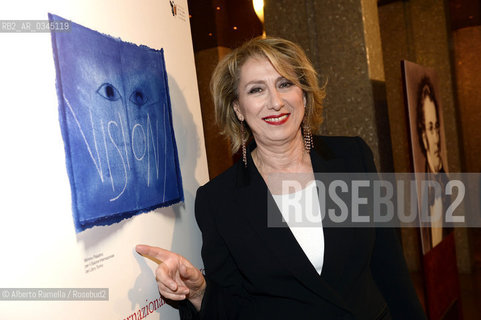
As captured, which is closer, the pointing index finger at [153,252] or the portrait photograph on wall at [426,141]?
the pointing index finger at [153,252]

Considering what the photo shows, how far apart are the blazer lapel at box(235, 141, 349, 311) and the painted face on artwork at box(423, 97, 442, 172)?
5.93 ft

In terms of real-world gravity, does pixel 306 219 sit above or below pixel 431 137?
below

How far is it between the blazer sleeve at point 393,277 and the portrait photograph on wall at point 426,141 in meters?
1.18

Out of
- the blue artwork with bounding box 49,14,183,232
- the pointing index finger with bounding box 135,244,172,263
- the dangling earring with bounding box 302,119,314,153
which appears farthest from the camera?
the dangling earring with bounding box 302,119,314,153

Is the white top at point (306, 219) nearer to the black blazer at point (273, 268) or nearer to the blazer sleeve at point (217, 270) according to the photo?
the black blazer at point (273, 268)

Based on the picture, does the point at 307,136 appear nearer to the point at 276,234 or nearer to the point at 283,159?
the point at 283,159

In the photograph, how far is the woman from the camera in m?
1.62

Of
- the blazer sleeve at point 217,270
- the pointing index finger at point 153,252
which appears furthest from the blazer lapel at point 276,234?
the pointing index finger at point 153,252

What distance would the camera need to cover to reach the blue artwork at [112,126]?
3.50 feet

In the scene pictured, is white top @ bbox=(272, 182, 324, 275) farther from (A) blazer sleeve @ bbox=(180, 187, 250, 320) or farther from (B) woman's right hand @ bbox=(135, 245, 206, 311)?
(B) woman's right hand @ bbox=(135, 245, 206, 311)

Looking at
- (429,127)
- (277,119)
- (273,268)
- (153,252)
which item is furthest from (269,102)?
(429,127)

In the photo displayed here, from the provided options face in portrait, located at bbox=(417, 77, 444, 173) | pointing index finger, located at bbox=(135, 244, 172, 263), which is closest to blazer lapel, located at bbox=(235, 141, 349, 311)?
pointing index finger, located at bbox=(135, 244, 172, 263)

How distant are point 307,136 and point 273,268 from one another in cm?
65

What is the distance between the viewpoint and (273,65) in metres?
1.78
